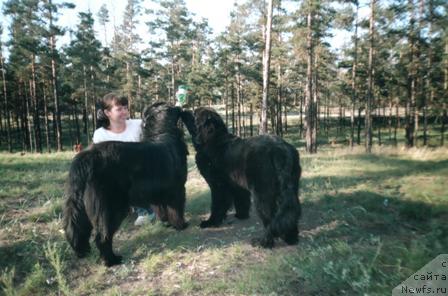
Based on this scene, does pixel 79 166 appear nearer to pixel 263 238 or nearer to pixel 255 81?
pixel 263 238

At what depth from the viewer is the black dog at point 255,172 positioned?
14.6 ft

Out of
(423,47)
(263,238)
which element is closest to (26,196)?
(263,238)

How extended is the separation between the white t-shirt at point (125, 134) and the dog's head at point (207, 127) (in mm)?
1096

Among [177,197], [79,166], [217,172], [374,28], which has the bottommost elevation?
[177,197]

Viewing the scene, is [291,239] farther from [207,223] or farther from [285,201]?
[207,223]

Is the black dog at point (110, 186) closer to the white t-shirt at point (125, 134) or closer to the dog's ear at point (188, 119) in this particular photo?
the dog's ear at point (188, 119)

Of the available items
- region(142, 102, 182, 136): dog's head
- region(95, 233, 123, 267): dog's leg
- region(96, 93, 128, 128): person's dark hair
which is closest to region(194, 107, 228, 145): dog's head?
region(142, 102, 182, 136): dog's head

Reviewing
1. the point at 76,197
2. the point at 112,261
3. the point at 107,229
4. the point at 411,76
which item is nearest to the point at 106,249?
the point at 112,261

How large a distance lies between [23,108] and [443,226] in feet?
154

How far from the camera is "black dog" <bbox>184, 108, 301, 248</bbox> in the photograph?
4.44 m

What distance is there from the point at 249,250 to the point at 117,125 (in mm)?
3023

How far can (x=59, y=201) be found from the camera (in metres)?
6.77

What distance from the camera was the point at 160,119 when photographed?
5.63 metres

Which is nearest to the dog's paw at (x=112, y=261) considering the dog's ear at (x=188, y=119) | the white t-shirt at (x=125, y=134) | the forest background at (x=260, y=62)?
the white t-shirt at (x=125, y=134)
